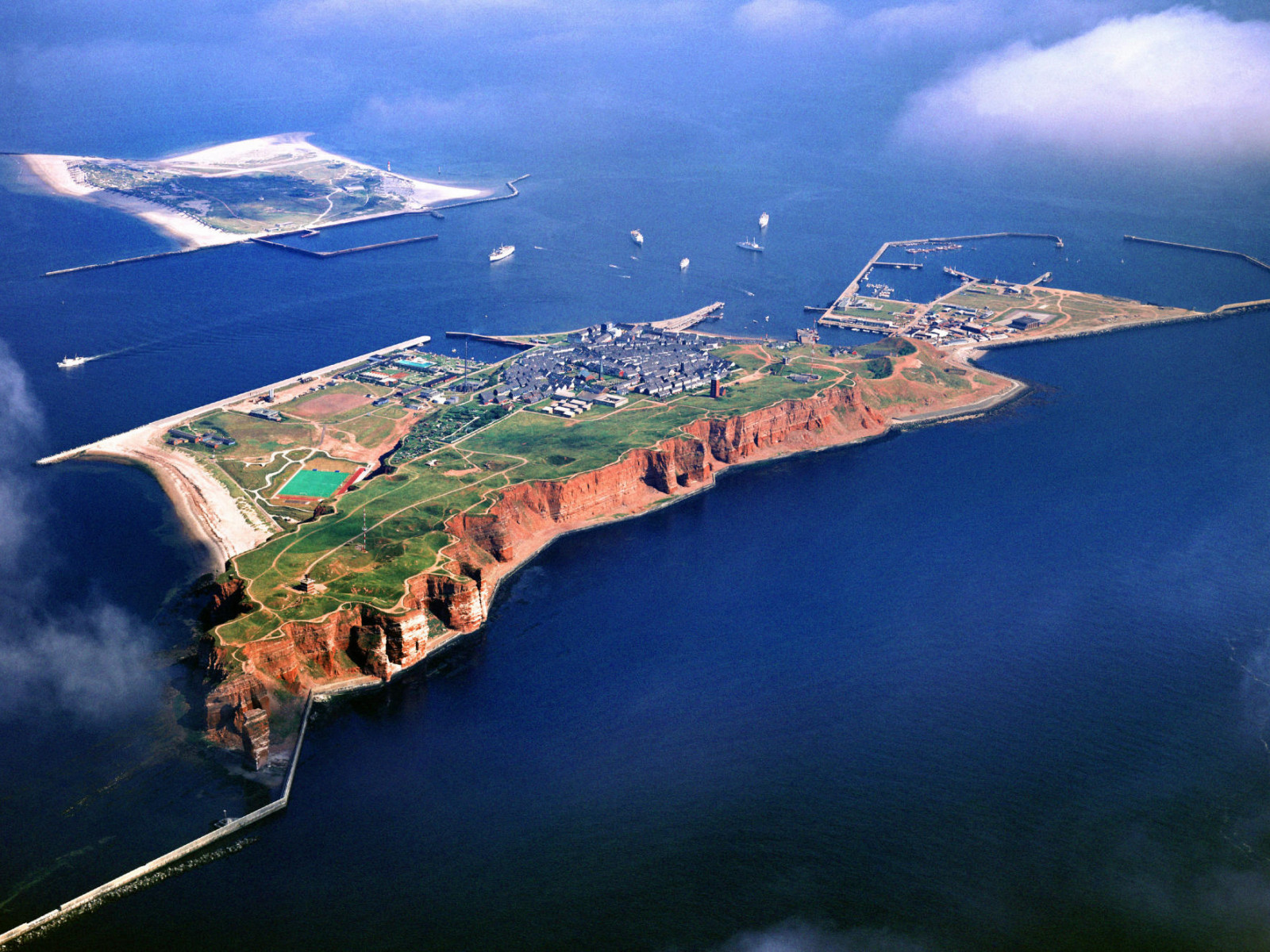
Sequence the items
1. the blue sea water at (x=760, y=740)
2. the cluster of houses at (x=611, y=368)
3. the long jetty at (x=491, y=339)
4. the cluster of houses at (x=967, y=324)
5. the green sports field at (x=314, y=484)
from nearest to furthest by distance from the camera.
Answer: the blue sea water at (x=760, y=740) < the green sports field at (x=314, y=484) < the cluster of houses at (x=611, y=368) < the long jetty at (x=491, y=339) < the cluster of houses at (x=967, y=324)

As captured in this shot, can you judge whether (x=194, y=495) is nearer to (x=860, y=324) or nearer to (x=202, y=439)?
(x=202, y=439)

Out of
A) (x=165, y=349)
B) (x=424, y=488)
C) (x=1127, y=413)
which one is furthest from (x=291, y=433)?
(x=1127, y=413)

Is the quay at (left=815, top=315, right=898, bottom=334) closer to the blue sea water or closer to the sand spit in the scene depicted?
the blue sea water

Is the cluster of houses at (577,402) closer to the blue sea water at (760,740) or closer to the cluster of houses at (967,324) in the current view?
the blue sea water at (760,740)

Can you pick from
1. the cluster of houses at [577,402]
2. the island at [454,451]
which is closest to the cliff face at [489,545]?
the island at [454,451]

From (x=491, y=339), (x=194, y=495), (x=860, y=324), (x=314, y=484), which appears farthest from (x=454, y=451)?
(x=860, y=324)

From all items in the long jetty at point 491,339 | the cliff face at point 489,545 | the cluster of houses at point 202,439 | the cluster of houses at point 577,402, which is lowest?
the cliff face at point 489,545
